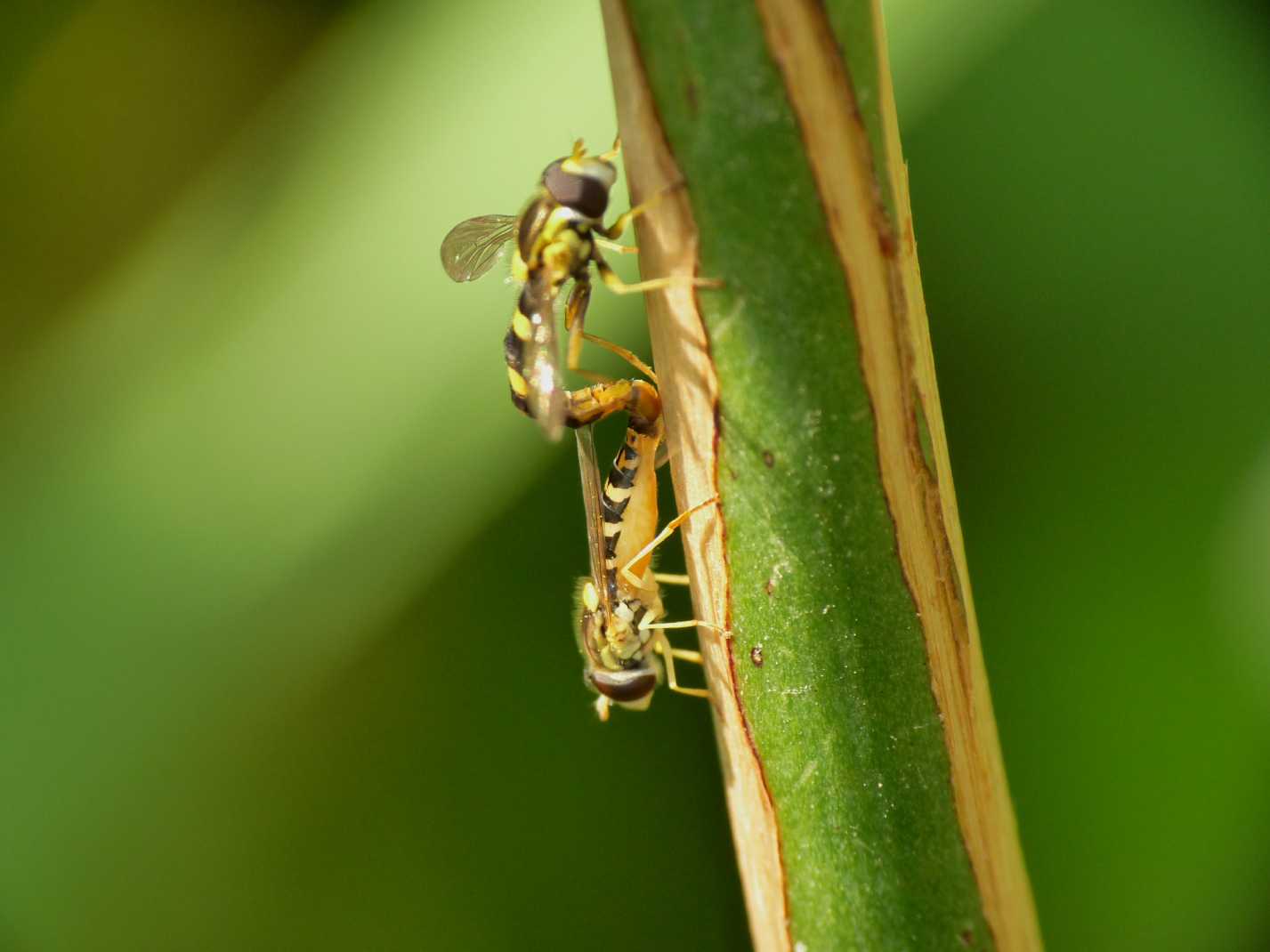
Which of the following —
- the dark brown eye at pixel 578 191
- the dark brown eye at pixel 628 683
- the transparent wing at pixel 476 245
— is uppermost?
the transparent wing at pixel 476 245

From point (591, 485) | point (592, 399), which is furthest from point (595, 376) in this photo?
point (591, 485)

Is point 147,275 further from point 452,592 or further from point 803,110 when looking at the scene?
point 803,110

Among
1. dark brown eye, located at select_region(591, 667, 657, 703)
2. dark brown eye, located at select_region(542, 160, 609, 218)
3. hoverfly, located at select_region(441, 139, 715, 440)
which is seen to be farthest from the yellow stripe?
dark brown eye, located at select_region(591, 667, 657, 703)

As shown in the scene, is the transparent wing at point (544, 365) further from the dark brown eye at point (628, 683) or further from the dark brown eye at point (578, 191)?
the dark brown eye at point (628, 683)

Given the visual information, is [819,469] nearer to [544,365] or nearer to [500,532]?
[544,365]

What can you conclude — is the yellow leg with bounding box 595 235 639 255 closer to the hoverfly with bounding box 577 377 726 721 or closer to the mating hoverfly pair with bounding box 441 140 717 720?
the mating hoverfly pair with bounding box 441 140 717 720

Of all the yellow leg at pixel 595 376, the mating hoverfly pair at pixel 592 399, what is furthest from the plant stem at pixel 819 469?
the yellow leg at pixel 595 376
